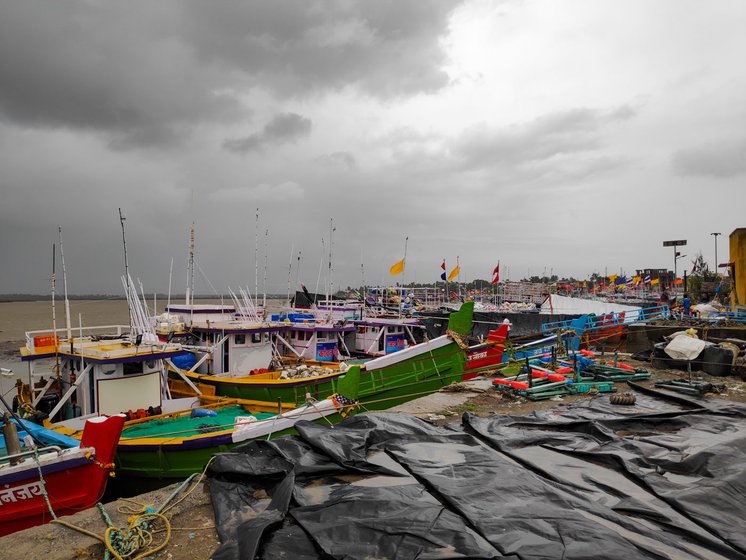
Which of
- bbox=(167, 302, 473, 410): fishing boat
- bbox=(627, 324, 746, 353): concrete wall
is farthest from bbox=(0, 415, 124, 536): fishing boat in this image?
bbox=(627, 324, 746, 353): concrete wall

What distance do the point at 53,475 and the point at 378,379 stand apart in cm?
891

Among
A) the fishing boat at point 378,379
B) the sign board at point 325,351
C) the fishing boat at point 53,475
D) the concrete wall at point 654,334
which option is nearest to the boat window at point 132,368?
the fishing boat at point 378,379

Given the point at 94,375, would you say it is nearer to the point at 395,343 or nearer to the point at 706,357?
the point at 395,343

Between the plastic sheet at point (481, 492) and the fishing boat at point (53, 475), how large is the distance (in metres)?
3.27

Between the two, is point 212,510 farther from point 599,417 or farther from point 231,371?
point 231,371

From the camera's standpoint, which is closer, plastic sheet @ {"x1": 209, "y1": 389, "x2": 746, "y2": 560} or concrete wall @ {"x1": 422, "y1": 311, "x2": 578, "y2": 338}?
plastic sheet @ {"x1": 209, "y1": 389, "x2": 746, "y2": 560}

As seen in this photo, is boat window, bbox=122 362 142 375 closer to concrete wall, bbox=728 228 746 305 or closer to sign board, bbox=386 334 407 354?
sign board, bbox=386 334 407 354

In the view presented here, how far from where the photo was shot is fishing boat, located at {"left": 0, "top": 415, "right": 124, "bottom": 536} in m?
6.46

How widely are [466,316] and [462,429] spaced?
28.5 ft

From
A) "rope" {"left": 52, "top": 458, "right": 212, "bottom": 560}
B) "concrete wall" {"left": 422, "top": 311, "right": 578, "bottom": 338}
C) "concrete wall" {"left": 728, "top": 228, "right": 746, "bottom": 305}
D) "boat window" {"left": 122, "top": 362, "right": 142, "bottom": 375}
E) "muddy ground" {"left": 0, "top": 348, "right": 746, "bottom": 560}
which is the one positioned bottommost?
"concrete wall" {"left": 422, "top": 311, "right": 578, "bottom": 338}

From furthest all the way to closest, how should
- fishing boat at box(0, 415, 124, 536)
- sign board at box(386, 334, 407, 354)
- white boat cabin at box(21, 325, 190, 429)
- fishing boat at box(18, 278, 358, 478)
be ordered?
sign board at box(386, 334, 407, 354) → white boat cabin at box(21, 325, 190, 429) → fishing boat at box(18, 278, 358, 478) → fishing boat at box(0, 415, 124, 536)

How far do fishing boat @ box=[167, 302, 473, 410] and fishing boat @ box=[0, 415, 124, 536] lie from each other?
5.90m

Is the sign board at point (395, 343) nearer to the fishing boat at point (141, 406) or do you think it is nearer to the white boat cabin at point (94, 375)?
the fishing boat at point (141, 406)

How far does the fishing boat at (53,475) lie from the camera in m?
6.46
